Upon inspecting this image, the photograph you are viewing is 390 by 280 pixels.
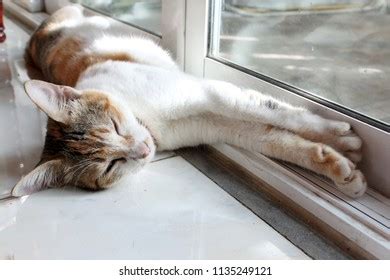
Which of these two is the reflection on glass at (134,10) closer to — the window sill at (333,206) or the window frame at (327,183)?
the window frame at (327,183)

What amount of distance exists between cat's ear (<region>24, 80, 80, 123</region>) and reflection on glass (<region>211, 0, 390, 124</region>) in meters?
0.55

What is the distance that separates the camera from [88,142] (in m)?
1.07

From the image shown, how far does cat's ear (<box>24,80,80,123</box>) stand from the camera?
3.29ft

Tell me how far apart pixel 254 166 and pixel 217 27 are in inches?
21.5

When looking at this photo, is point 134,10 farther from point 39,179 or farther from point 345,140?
point 345,140

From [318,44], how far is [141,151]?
65 centimetres

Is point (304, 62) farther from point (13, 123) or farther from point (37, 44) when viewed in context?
point (37, 44)

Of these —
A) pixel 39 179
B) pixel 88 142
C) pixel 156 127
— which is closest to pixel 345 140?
pixel 156 127

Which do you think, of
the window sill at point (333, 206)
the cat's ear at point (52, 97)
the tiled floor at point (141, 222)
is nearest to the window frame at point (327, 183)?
the window sill at point (333, 206)

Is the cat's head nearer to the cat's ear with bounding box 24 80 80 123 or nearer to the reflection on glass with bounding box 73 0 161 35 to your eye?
the cat's ear with bounding box 24 80 80 123

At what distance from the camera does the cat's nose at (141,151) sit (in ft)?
3.51

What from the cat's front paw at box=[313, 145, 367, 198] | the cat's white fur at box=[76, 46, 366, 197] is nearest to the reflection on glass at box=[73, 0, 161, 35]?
the cat's white fur at box=[76, 46, 366, 197]
